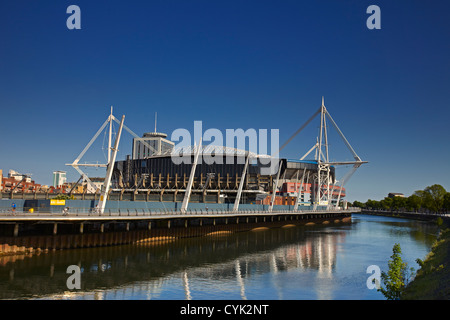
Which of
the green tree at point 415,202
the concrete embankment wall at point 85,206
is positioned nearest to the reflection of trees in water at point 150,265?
the concrete embankment wall at point 85,206

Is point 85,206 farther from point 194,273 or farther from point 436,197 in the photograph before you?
point 436,197

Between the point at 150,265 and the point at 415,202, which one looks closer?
the point at 150,265

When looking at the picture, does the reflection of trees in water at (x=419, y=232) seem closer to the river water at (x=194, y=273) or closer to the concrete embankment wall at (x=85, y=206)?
the river water at (x=194, y=273)

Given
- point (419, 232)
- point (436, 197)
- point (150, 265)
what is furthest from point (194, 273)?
point (436, 197)

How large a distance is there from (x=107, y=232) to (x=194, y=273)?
1936cm

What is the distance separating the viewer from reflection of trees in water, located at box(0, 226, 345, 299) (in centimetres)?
2994

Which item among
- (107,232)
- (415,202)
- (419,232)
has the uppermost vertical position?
(107,232)

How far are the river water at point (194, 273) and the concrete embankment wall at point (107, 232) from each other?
154cm

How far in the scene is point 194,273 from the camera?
35875 millimetres

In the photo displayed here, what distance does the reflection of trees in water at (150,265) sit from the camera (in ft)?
98.2

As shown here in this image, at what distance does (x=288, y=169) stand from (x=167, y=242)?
9717 cm

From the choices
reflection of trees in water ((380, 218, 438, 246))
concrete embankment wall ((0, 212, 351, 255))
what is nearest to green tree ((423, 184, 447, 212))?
reflection of trees in water ((380, 218, 438, 246))
